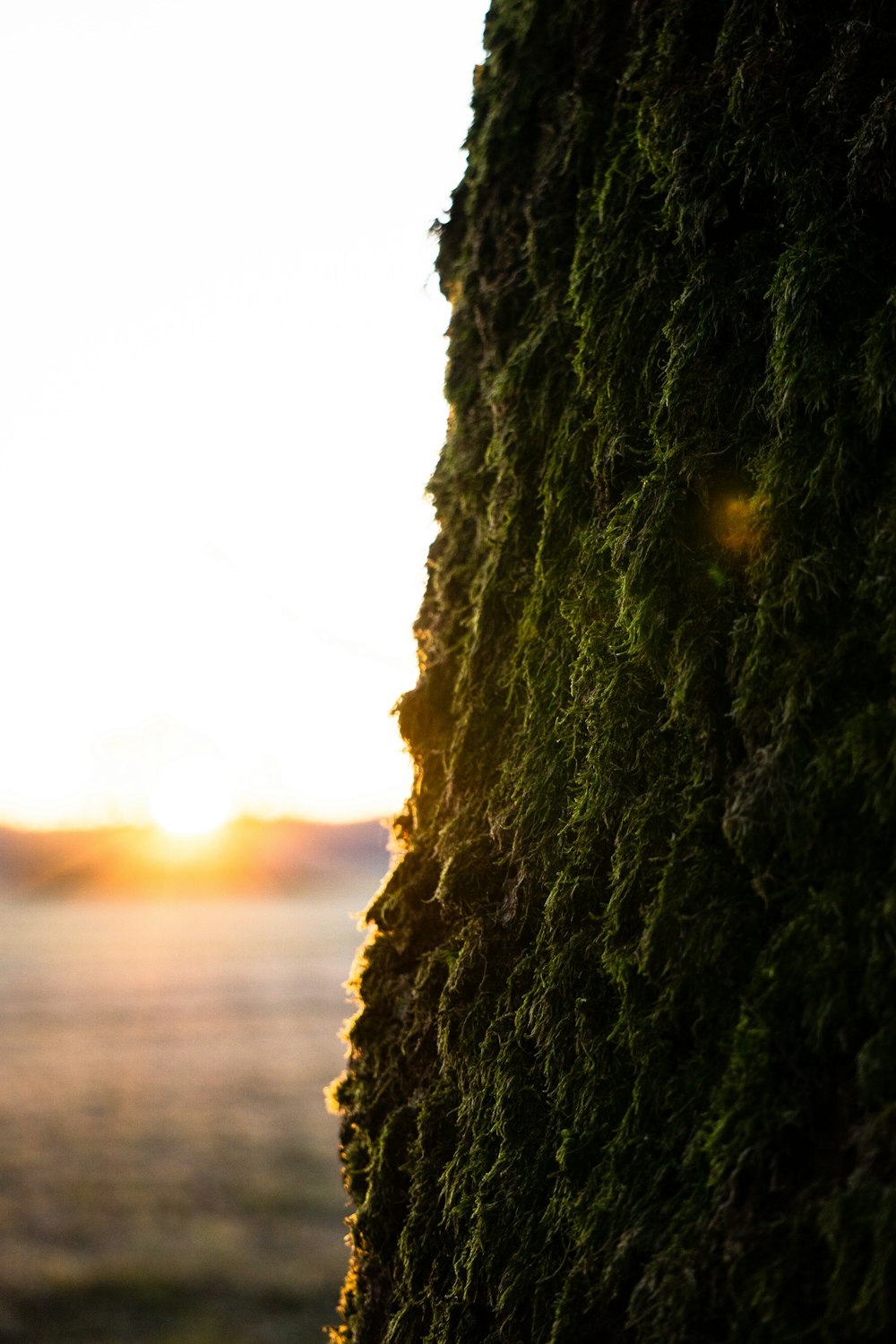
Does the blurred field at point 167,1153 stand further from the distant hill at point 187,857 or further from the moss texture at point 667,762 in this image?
the distant hill at point 187,857

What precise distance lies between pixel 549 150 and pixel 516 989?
91.4 inches

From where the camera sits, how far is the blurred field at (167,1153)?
26.5ft

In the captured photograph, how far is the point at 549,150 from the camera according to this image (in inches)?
101

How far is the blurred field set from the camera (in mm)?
8070

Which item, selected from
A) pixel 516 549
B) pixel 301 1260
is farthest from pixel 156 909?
pixel 516 549

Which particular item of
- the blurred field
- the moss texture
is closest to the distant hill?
the blurred field

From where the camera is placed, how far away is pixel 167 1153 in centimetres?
1146

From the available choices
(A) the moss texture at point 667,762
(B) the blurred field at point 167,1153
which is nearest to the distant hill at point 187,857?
(B) the blurred field at point 167,1153

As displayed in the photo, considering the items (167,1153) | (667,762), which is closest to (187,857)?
(167,1153)

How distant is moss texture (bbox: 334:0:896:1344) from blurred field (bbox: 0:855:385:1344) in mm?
7143

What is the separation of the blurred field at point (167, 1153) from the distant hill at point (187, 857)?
2266cm

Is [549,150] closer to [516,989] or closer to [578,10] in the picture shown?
[578,10]

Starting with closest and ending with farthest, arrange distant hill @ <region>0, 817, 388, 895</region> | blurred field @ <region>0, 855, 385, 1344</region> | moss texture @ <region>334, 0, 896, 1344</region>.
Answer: moss texture @ <region>334, 0, 896, 1344</region> → blurred field @ <region>0, 855, 385, 1344</region> → distant hill @ <region>0, 817, 388, 895</region>

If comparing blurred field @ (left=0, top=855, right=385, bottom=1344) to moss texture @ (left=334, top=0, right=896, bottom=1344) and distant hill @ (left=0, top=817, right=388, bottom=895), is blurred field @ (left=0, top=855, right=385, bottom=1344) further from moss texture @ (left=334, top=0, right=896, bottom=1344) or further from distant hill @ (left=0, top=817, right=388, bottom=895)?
distant hill @ (left=0, top=817, right=388, bottom=895)
